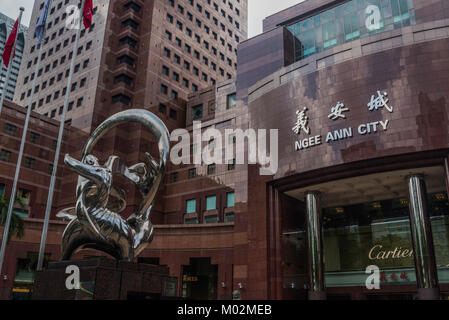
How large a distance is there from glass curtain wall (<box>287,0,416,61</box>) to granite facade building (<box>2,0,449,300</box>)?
9cm

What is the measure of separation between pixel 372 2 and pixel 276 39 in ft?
25.2

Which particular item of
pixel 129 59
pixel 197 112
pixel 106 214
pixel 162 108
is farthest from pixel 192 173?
pixel 106 214

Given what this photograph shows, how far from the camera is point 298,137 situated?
86.6 feet

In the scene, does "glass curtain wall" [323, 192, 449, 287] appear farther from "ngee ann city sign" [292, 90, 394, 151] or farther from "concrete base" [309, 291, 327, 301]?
"ngee ann city sign" [292, 90, 394, 151]

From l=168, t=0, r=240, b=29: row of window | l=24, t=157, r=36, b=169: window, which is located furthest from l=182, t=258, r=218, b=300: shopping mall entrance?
l=168, t=0, r=240, b=29: row of window

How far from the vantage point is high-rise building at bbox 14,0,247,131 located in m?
50.2

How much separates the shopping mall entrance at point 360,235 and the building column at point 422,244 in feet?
0.63

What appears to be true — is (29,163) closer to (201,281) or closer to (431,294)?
(201,281)

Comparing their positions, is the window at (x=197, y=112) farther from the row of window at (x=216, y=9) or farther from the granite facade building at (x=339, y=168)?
the granite facade building at (x=339, y=168)

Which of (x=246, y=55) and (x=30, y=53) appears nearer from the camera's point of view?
(x=246, y=55)

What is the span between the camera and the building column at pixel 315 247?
25.1 metres

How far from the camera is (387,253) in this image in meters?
28.4
